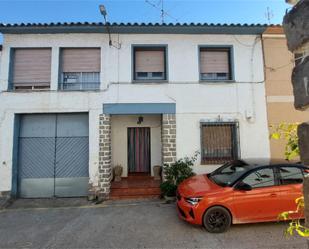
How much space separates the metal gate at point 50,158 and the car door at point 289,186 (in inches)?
242

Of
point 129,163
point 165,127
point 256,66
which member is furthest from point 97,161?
point 256,66

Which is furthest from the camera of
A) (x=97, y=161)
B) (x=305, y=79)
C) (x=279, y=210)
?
(x=97, y=161)

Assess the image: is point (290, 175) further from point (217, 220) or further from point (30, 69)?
point (30, 69)

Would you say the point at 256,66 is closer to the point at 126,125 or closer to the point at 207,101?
the point at 207,101

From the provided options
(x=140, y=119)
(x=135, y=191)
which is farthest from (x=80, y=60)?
(x=135, y=191)

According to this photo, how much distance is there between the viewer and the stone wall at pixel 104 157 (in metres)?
8.19

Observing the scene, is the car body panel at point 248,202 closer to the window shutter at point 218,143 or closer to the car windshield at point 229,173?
the car windshield at point 229,173

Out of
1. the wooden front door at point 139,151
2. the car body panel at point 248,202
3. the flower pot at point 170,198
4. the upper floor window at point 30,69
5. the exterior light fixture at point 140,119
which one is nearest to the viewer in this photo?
the car body panel at point 248,202

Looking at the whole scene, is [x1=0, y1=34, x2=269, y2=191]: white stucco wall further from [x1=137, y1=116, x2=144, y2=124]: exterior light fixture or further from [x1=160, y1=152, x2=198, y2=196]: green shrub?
[x1=137, y1=116, x2=144, y2=124]: exterior light fixture

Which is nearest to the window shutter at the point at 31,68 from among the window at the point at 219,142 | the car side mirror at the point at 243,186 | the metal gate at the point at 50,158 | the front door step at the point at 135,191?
the metal gate at the point at 50,158

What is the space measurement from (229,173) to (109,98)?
472 cm

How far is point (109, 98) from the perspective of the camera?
27.5 ft

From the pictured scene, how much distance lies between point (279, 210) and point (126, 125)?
6.31 metres

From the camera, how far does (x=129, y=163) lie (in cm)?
988
